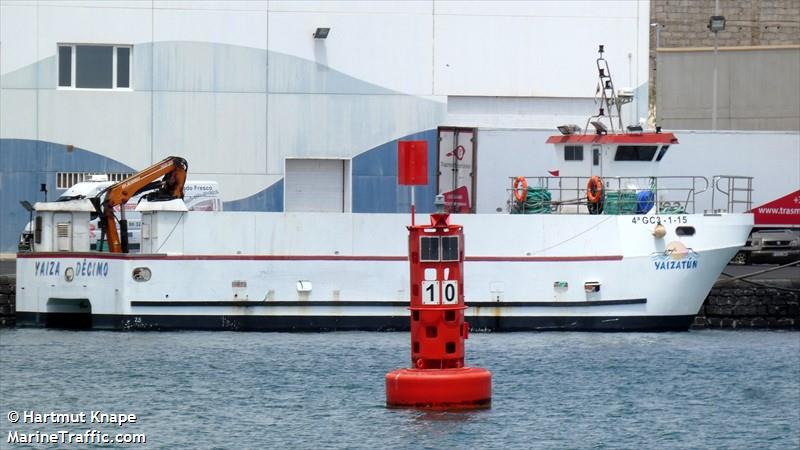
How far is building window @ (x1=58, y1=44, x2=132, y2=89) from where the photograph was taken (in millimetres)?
36125

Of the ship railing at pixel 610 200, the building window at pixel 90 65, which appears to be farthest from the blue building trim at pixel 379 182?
the ship railing at pixel 610 200

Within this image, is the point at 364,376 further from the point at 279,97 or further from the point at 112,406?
the point at 279,97

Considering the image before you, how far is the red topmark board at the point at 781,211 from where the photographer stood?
131 ft

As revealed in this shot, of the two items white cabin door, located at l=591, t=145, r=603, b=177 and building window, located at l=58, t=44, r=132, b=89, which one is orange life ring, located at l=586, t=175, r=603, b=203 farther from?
building window, located at l=58, t=44, r=132, b=89

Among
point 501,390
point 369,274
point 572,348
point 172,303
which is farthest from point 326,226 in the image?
point 501,390

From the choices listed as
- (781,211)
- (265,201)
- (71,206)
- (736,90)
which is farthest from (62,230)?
(736,90)

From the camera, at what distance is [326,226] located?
28266 mm

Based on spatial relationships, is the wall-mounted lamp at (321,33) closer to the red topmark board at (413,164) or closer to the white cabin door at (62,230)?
the white cabin door at (62,230)

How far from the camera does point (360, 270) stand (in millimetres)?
28234

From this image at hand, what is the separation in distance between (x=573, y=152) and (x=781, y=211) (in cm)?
1185

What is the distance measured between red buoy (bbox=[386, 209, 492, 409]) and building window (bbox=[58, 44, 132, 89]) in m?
18.8

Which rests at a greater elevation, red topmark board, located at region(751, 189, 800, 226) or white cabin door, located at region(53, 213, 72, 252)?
red topmark board, located at region(751, 189, 800, 226)

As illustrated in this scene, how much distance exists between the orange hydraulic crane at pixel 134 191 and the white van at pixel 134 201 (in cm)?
142

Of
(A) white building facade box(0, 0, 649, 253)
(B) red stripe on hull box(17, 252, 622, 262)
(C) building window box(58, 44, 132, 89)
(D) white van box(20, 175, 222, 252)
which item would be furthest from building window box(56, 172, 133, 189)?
(B) red stripe on hull box(17, 252, 622, 262)
